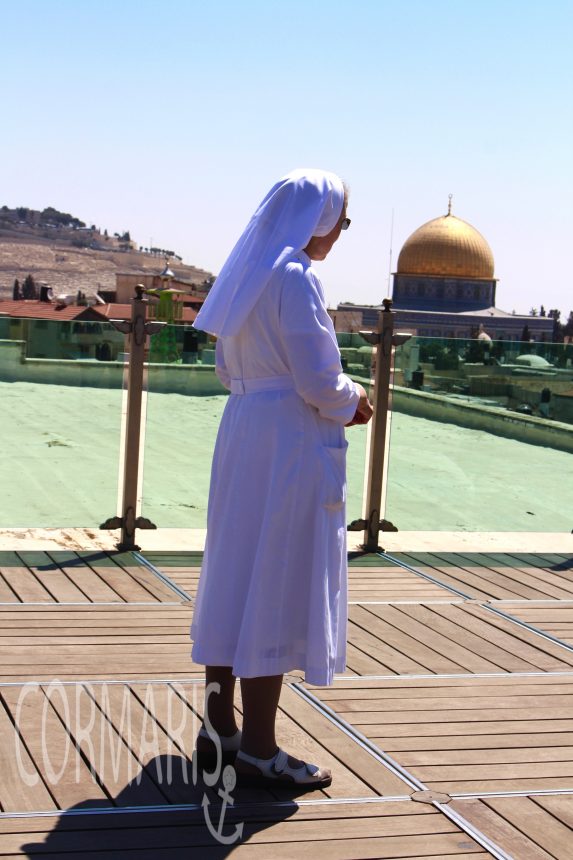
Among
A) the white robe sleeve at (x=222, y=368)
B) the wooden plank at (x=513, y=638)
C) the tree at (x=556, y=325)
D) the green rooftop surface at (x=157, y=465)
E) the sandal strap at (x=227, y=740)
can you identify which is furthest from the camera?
the tree at (x=556, y=325)

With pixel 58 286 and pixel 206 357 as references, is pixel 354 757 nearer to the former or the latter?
pixel 206 357

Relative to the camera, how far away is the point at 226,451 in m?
3.06

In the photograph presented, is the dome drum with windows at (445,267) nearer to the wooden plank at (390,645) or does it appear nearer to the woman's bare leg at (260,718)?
the wooden plank at (390,645)

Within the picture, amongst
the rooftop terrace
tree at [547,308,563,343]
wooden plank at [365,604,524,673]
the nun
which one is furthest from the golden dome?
the nun

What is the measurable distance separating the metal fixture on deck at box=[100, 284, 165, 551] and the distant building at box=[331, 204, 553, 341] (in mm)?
103776

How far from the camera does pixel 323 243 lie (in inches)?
120

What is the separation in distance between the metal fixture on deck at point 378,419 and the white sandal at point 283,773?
2.86 meters

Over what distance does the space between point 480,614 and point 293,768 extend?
1899 mm

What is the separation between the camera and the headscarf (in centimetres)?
294

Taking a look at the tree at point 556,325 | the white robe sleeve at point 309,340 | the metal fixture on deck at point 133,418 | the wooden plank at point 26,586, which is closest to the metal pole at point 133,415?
the metal fixture on deck at point 133,418

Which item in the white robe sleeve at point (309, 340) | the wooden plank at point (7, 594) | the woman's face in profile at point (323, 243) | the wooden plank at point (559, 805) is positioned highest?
the woman's face in profile at point (323, 243)

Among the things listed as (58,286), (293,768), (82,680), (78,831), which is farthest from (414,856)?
(58,286)

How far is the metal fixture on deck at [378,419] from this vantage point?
593 centimetres

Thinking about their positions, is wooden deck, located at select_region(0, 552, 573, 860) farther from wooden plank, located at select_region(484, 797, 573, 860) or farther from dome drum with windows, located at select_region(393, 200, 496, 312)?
dome drum with windows, located at select_region(393, 200, 496, 312)
